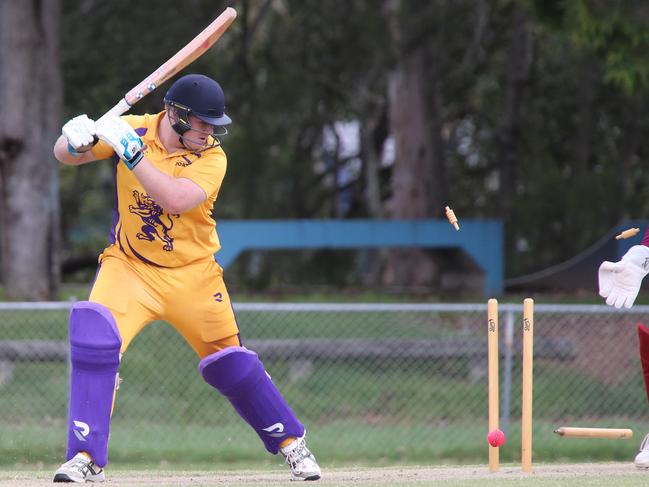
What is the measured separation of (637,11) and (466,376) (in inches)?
161

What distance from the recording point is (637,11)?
1245 centimetres

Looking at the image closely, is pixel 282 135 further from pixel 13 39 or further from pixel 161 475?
pixel 161 475

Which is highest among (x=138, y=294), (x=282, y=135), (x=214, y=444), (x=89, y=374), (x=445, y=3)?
(x=445, y=3)

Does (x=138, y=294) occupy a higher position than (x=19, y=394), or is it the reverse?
(x=138, y=294)

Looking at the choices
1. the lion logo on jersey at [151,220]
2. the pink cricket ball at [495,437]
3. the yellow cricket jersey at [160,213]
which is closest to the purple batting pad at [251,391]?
the yellow cricket jersey at [160,213]

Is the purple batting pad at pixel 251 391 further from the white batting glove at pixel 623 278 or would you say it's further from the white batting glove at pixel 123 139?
the white batting glove at pixel 623 278

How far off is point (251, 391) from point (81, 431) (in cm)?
96

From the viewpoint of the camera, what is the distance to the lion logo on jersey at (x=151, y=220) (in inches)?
246

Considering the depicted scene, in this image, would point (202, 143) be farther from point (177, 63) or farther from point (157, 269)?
point (157, 269)

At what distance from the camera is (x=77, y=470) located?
6.09m

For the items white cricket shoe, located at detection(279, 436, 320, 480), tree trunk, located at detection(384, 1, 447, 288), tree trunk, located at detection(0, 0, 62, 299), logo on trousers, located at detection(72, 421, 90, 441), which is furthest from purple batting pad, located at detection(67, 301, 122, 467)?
tree trunk, located at detection(384, 1, 447, 288)

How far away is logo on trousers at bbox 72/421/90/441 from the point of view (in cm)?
611

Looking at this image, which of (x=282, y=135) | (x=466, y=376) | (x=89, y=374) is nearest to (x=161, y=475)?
(x=89, y=374)

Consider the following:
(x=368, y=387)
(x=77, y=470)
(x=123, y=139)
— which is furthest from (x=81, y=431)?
(x=368, y=387)
